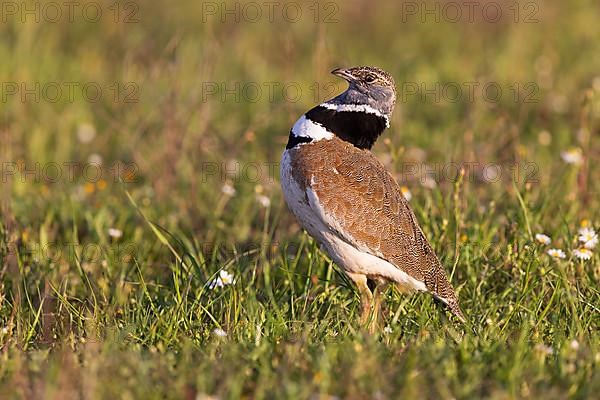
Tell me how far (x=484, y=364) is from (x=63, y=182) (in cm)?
418

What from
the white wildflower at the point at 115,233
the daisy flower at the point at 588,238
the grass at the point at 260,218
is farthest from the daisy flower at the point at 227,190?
the daisy flower at the point at 588,238

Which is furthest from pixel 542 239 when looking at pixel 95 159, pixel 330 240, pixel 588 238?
pixel 95 159

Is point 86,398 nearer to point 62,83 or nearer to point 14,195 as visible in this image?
point 14,195

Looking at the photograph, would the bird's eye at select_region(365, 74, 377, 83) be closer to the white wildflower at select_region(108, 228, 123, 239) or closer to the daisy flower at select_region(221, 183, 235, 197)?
the daisy flower at select_region(221, 183, 235, 197)

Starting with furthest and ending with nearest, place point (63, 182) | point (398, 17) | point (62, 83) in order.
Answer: point (398, 17)
point (62, 83)
point (63, 182)

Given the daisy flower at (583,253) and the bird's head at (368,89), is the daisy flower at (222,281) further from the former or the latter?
the daisy flower at (583,253)

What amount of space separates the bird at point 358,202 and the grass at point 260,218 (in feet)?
0.54

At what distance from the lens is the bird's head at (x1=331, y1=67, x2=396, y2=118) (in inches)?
196

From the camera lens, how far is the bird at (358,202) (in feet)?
15.2

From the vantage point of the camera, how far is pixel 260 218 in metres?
6.34

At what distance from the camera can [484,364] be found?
3.80 meters

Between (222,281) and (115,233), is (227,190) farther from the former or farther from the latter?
(222,281)

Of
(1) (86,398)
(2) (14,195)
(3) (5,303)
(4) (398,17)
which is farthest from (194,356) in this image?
(4) (398,17)

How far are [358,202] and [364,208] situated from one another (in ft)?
0.14
